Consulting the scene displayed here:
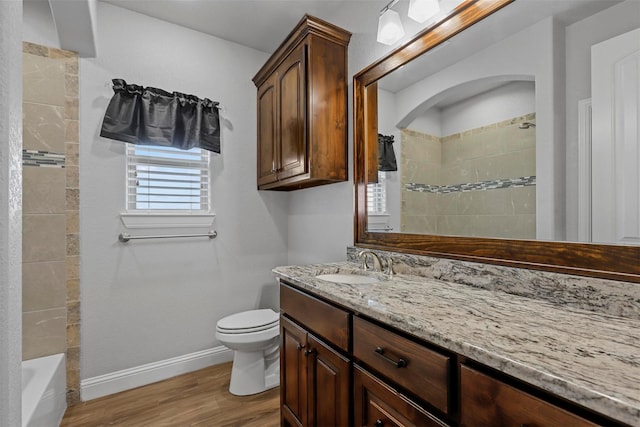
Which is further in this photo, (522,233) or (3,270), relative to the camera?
(522,233)

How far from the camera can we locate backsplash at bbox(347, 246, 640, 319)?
3.06 feet

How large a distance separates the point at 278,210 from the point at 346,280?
4.48ft

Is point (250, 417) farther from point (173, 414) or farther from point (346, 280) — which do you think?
point (346, 280)

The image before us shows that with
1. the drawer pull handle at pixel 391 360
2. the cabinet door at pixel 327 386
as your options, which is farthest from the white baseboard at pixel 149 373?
the drawer pull handle at pixel 391 360

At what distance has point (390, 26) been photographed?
5.46ft

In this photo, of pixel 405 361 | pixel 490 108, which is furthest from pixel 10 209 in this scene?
pixel 490 108

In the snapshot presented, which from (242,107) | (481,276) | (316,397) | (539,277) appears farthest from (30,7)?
(539,277)

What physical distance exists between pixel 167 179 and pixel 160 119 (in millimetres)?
445

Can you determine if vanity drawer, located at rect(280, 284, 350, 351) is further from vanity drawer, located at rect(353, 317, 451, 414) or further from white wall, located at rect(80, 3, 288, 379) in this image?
white wall, located at rect(80, 3, 288, 379)

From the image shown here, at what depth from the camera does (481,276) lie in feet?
4.26

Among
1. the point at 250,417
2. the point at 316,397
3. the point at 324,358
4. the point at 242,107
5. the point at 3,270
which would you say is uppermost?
the point at 242,107

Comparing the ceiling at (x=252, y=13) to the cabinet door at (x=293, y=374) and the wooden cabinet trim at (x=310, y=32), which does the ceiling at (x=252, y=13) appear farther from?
the cabinet door at (x=293, y=374)

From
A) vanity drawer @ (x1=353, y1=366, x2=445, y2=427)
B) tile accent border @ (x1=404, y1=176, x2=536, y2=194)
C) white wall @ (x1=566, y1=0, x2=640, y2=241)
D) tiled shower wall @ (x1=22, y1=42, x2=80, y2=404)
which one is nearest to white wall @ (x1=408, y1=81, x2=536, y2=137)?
white wall @ (x1=566, y1=0, x2=640, y2=241)

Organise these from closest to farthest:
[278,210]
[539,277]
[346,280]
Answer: [539,277] → [346,280] → [278,210]
